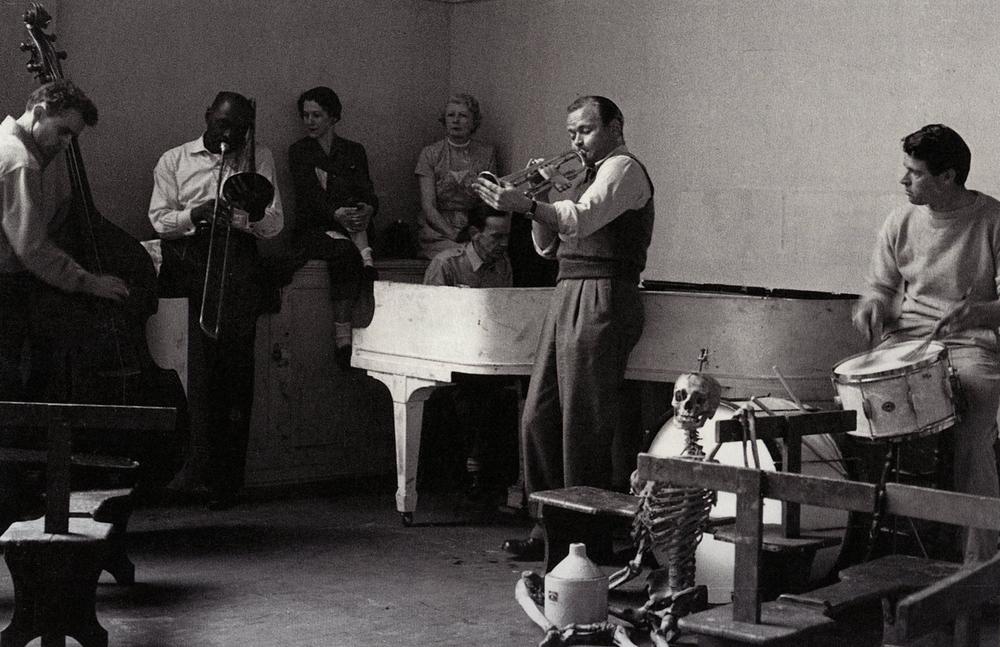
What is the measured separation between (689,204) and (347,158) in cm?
166

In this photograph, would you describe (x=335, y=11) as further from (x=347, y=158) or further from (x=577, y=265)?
(x=577, y=265)

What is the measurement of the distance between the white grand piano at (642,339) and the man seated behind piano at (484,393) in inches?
15.0

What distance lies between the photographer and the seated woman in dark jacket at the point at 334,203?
21.5ft

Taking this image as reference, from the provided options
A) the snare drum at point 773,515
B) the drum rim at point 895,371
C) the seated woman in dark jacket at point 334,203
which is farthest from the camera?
the seated woman in dark jacket at point 334,203

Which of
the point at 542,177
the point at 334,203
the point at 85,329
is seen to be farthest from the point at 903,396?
the point at 334,203

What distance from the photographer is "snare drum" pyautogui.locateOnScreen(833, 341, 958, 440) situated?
13.8 ft

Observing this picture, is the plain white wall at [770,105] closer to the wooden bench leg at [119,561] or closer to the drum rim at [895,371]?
the drum rim at [895,371]

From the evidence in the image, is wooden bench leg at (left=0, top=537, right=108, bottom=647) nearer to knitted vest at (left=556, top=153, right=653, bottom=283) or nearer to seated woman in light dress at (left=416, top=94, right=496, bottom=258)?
knitted vest at (left=556, top=153, right=653, bottom=283)

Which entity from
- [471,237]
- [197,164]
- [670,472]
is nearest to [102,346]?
[197,164]

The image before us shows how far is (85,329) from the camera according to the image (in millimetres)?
5098

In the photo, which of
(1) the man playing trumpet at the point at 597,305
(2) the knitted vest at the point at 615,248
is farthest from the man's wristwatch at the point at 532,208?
(2) the knitted vest at the point at 615,248

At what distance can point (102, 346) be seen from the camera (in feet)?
16.7

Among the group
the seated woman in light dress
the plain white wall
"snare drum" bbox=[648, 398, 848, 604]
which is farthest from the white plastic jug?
the seated woman in light dress

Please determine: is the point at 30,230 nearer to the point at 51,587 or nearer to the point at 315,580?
the point at 315,580
